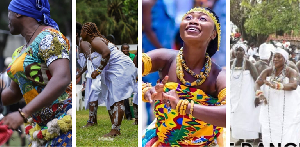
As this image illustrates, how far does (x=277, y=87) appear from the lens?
Answer: 352 cm

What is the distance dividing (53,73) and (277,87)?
230cm

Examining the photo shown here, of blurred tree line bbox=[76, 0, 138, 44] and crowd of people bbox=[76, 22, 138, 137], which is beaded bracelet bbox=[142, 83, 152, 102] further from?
blurred tree line bbox=[76, 0, 138, 44]

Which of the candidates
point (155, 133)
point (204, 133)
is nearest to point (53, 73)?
point (155, 133)

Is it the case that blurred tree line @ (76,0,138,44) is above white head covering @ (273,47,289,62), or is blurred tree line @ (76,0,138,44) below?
above

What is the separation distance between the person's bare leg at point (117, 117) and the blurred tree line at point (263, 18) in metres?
1.50

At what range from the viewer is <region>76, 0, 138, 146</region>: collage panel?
139 inches

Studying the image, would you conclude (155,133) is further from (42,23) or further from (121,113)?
(42,23)

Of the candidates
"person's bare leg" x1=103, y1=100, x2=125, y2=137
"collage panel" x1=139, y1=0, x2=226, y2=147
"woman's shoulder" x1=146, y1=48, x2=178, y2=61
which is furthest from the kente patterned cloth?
"person's bare leg" x1=103, y1=100, x2=125, y2=137

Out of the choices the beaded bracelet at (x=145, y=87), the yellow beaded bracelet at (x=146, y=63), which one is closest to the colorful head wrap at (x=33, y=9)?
the yellow beaded bracelet at (x=146, y=63)

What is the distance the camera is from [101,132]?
11.7 ft

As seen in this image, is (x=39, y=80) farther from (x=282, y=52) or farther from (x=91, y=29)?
(x=282, y=52)

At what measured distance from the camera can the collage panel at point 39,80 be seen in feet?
8.38

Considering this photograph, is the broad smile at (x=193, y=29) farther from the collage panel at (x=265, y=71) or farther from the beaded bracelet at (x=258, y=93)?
the beaded bracelet at (x=258, y=93)

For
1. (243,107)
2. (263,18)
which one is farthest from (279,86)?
(263,18)
